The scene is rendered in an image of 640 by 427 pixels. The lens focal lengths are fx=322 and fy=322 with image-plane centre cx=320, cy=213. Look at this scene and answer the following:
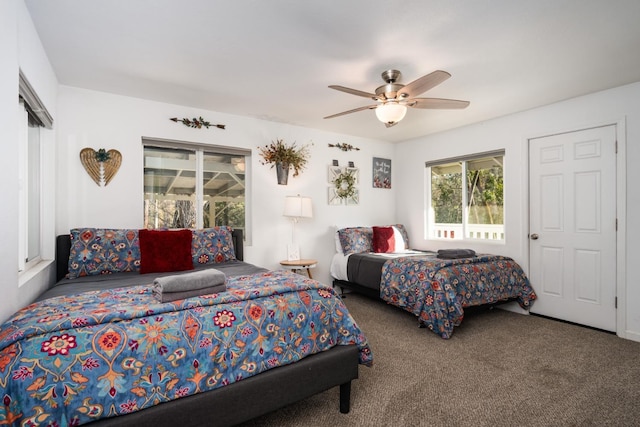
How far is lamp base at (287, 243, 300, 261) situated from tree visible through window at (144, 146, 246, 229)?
694mm

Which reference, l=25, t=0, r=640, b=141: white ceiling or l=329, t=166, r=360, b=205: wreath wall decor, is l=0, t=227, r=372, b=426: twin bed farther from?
l=329, t=166, r=360, b=205: wreath wall decor

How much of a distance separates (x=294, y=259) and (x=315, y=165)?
1.38 meters

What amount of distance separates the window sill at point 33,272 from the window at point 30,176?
4cm

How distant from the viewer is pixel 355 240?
15.0 feet

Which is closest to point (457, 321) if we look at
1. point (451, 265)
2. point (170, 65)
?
point (451, 265)

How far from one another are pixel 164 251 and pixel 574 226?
4165 mm

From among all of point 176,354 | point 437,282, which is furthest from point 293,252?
point 176,354

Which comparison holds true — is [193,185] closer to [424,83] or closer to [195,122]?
[195,122]

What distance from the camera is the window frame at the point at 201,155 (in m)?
3.60

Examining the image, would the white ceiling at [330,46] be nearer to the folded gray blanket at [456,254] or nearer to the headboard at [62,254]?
the headboard at [62,254]

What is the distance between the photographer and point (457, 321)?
3.04m

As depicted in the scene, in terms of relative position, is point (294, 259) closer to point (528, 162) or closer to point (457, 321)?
point (457, 321)

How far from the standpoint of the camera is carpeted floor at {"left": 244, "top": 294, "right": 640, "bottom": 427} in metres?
1.87

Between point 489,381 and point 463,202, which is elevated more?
point 463,202
